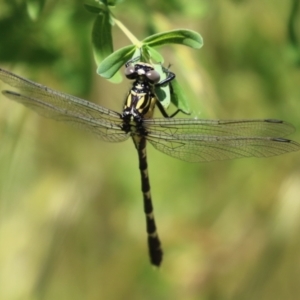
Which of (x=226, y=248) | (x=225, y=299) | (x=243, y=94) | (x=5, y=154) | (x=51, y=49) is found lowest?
(x=225, y=299)

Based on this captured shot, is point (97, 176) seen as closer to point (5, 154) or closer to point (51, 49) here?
point (5, 154)

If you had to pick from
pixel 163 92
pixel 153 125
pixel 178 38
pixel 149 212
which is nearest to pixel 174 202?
pixel 149 212

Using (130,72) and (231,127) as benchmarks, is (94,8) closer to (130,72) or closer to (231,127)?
(130,72)

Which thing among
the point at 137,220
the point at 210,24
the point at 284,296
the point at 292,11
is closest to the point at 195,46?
the point at 292,11

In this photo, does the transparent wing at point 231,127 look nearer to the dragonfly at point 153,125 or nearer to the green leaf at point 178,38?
the dragonfly at point 153,125

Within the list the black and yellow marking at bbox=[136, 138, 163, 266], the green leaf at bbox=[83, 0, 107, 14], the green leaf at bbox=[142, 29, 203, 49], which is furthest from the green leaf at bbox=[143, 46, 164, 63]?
the black and yellow marking at bbox=[136, 138, 163, 266]

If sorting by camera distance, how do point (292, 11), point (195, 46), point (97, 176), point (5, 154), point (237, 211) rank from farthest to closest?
point (97, 176)
point (237, 211)
point (5, 154)
point (292, 11)
point (195, 46)
